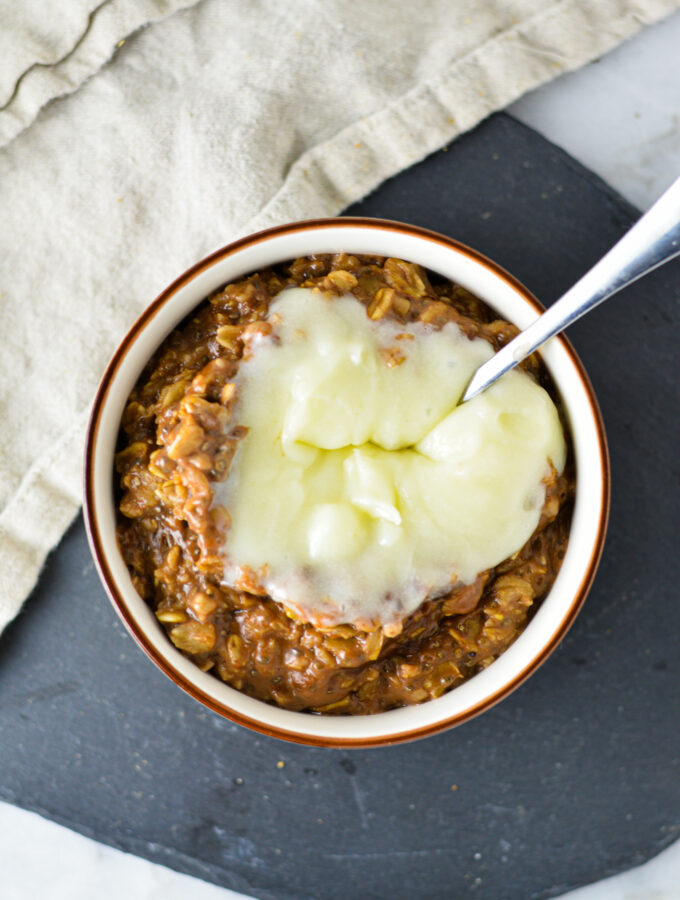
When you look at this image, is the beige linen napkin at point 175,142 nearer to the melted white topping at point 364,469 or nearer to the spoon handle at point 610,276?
the melted white topping at point 364,469

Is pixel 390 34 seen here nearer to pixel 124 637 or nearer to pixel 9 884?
pixel 124 637

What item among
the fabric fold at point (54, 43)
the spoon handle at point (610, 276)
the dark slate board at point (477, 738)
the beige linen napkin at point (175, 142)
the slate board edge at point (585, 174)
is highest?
the fabric fold at point (54, 43)

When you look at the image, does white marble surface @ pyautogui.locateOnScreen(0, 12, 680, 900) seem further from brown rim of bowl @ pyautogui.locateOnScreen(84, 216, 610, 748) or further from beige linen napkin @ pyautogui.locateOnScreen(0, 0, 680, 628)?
brown rim of bowl @ pyautogui.locateOnScreen(84, 216, 610, 748)

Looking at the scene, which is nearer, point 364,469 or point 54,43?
point 364,469

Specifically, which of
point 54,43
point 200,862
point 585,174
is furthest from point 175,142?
point 200,862

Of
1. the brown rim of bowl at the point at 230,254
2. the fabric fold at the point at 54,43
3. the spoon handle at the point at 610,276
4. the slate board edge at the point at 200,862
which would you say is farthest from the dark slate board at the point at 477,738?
the fabric fold at the point at 54,43

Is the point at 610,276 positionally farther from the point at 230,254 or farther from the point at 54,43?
the point at 54,43
